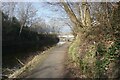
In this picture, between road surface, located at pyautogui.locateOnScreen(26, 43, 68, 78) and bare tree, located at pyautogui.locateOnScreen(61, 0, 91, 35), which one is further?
bare tree, located at pyautogui.locateOnScreen(61, 0, 91, 35)

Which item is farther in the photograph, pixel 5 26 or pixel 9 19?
pixel 9 19

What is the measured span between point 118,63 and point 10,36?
162 ft

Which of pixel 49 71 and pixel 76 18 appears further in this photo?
pixel 76 18

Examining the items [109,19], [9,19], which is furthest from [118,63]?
[9,19]

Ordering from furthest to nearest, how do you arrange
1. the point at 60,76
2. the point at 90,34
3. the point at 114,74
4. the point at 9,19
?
the point at 9,19 < the point at 90,34 < the point at 60,76 < the point at 114,74

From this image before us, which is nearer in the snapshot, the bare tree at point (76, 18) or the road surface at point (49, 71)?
the road surface at point (49, 71)

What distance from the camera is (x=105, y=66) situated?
1030cm

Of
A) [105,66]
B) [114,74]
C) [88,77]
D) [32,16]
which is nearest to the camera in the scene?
A: [114,74]

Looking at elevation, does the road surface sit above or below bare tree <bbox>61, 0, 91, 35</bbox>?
below

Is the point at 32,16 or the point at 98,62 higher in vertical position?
the point at 32,16

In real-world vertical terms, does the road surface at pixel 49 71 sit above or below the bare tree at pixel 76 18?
below

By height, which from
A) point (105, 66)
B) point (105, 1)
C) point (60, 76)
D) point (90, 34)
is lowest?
point (60, 76)

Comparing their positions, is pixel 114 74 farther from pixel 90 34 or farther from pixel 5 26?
pixel 5 26

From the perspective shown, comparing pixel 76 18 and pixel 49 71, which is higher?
pixel 76 18
